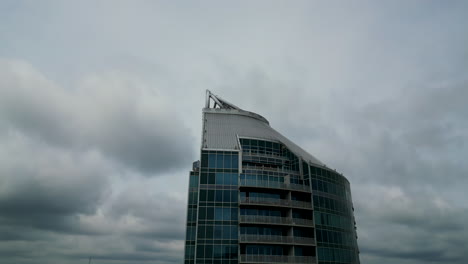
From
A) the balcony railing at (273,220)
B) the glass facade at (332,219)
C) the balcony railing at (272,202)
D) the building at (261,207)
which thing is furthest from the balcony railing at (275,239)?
the balcony railing at (272,202)

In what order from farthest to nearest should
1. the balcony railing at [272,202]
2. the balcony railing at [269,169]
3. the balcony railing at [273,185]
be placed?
1. the balcony railing at [269,169]
2. the balcony railing at [273,185]
3. the balcony railing at [272,202]

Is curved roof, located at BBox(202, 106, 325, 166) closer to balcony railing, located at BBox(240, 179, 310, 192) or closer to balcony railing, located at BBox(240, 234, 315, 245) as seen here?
balcony railing, located at BBox(240, 179, 310, 192)

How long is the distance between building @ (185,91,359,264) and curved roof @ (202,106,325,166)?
17.1 inches

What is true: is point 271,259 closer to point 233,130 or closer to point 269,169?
point 269,169

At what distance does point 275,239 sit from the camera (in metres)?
59.8

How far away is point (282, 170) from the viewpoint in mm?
65938

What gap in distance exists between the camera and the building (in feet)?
192

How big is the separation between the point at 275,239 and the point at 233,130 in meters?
25.7

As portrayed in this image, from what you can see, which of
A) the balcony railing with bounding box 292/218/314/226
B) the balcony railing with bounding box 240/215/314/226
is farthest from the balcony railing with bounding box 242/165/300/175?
the balcony railing with bounding box 292/218/314/226

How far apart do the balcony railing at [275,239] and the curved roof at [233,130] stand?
1677cm

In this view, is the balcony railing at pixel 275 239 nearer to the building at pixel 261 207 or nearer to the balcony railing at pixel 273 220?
the building at pixel 261 207

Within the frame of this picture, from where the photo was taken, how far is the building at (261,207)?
192 feet

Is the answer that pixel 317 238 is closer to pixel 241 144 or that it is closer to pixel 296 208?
pixel 296 208

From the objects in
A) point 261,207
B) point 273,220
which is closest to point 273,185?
point 261,207
